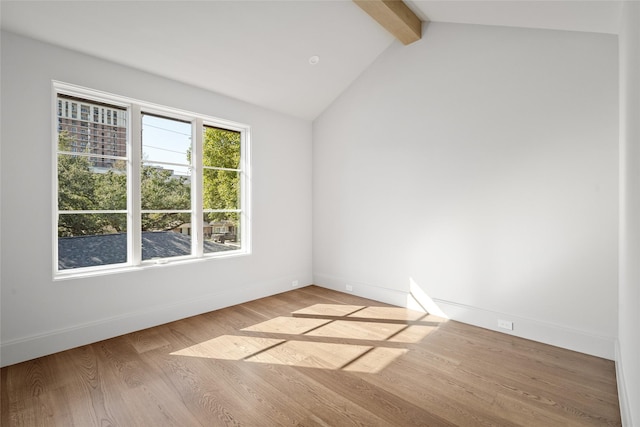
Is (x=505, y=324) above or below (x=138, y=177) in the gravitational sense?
below

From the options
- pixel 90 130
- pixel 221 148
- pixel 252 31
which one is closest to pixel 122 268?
pixel 90 130

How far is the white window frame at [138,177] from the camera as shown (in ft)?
9.66

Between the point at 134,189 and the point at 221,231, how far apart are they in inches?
48.8

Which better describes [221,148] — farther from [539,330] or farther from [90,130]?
[539,330]

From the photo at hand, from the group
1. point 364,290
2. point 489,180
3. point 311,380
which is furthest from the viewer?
point 364,290

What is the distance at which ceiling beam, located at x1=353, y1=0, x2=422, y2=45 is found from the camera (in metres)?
3.33

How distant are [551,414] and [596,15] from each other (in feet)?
9.53

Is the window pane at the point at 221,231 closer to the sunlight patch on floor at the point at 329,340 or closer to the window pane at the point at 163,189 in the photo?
the window pane at the point at 163,189

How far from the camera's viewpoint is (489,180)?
345 cm

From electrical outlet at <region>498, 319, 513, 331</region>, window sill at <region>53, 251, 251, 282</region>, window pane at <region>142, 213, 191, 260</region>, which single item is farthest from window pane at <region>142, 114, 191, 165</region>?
electrical outlet at <region>498, 319, 513, 331</region>

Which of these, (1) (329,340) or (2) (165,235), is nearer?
(1) (329,340)

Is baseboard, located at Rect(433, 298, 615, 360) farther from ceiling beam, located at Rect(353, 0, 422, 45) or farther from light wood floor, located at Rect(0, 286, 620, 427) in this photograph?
ceiling beam, located at Rect(353, 0, 422, 45)

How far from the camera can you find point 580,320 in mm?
2898

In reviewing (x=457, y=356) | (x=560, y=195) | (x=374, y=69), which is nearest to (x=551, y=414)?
(x=457, y=356)
